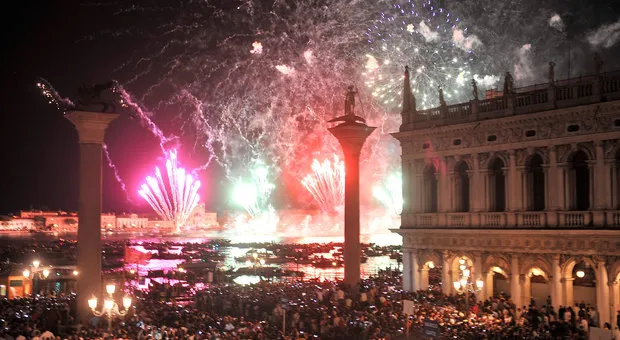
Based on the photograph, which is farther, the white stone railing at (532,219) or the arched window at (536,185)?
the arched window at (536,185)

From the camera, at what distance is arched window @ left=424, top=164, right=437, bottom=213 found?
32.7 meters

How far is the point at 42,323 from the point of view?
24922 mm

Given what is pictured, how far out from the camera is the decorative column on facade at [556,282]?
26.8 metres

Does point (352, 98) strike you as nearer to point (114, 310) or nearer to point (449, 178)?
point (449, 178)

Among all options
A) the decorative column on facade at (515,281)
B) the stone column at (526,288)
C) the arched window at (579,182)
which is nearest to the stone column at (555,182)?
the arched window at (579,182)

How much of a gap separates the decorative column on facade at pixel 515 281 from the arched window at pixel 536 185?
2119 millimetres

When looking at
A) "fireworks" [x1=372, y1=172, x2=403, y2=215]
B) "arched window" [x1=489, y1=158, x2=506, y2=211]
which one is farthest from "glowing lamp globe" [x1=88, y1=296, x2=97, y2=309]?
"fireworks" [x1=372, y1=172, x2=403, y2=215]

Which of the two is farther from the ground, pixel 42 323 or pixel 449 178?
pixel 449 178

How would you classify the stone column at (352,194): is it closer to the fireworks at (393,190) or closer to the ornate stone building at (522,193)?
the ornate stone building at (522,193)

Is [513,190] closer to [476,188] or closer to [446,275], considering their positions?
[476,188]

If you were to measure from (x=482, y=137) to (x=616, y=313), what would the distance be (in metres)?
8.67

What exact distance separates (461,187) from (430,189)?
Answer: 70.8 inches

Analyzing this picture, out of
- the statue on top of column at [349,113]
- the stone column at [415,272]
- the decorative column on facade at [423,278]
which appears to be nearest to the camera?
the statue on top of column at [349,113]

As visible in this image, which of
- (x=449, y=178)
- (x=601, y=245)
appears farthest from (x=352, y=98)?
(x=601, y=245)
